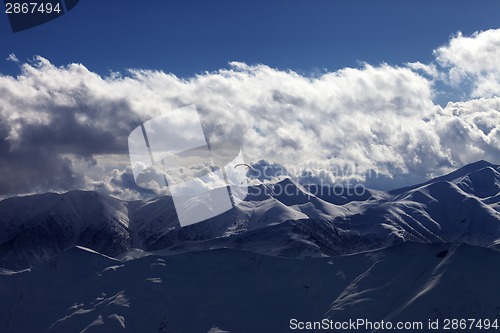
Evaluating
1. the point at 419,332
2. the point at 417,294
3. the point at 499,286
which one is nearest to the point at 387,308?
the point at 417,294

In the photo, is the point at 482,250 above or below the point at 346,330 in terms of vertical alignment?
above

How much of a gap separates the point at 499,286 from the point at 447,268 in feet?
73.2

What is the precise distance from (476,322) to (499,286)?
18083mm

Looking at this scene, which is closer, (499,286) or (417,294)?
(499,286)

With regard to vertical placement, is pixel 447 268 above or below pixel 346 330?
above

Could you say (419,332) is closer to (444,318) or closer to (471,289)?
(444,318)

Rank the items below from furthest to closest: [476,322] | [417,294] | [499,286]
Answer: [417,294]
[499,286]
[476,322]

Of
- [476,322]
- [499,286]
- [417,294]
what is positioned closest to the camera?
[476,322]

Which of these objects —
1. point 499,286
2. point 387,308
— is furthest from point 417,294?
point 499,286

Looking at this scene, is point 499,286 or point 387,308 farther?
point 387,308

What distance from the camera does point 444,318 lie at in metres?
169

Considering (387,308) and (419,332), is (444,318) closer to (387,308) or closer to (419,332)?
(419,332)

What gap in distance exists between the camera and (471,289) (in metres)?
177

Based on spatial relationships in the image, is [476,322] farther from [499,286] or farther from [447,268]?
[447,268]
